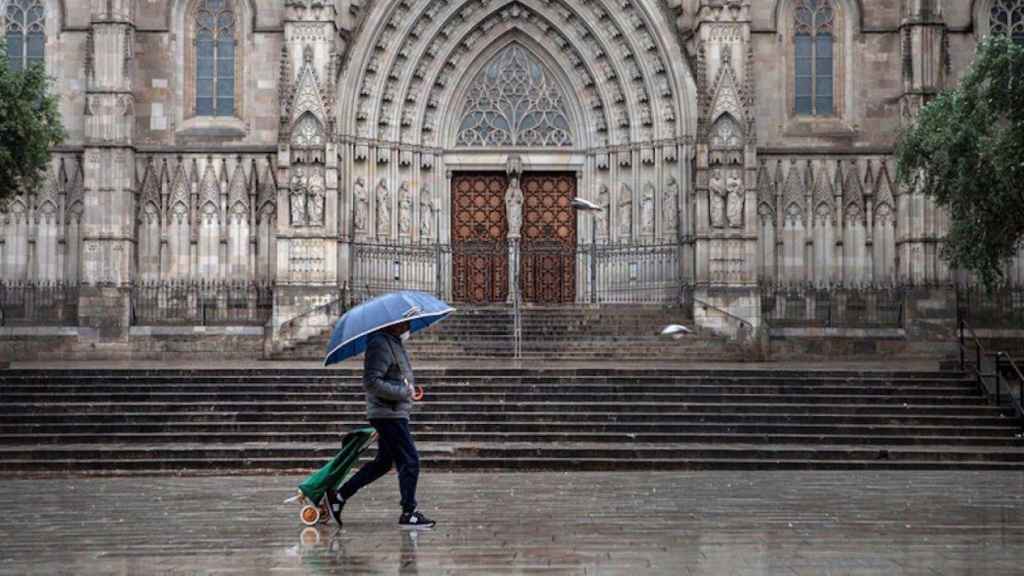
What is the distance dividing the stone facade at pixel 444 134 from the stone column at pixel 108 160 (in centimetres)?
5

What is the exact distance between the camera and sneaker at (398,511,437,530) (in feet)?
36.7

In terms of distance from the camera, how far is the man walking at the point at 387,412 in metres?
11.4

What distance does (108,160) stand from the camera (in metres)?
30.3

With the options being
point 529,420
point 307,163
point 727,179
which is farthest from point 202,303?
point 529,420

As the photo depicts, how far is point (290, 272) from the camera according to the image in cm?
2953

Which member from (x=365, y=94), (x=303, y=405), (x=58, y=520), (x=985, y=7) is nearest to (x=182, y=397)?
(x=303, y=405)

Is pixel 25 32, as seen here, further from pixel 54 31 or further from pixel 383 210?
pixel 383 210

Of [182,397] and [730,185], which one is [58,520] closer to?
[182,397]

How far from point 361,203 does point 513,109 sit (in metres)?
4.35

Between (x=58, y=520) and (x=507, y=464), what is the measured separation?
7.17m

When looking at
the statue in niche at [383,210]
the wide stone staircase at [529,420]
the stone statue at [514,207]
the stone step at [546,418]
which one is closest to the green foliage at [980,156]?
the wide stone staircase at [529,420]

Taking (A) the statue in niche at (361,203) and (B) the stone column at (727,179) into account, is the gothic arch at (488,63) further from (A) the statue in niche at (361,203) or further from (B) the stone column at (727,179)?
(B) the stone column at (727,179)

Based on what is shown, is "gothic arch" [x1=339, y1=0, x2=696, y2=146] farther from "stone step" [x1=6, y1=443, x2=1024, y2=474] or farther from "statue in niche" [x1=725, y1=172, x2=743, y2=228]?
"stone step" [x1=6, y1=443, x2=1024, y2=474]

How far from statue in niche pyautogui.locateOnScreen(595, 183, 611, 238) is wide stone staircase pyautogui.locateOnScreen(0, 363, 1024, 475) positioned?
30.4 ft
